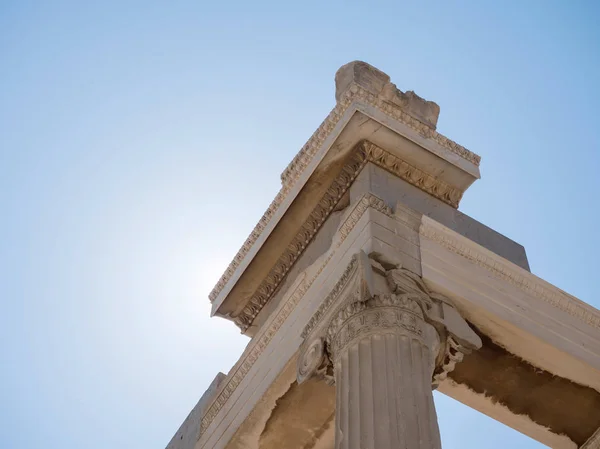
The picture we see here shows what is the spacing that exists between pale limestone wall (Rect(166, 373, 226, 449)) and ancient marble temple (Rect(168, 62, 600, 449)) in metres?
0.05

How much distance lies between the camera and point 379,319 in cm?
1155

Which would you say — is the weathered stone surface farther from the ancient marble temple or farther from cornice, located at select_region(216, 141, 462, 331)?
cornice, located at select_region(216, 141, 462, 331)

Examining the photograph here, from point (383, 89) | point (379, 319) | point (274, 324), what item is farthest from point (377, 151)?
point (379, 319)

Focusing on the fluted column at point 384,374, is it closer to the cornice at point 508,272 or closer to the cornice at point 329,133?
the cornice at point 508,272

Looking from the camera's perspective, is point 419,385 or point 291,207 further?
point 291,207

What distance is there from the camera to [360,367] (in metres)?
11.1

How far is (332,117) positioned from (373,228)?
281 cm

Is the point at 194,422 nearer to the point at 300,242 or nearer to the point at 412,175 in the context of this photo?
the point at 300,242

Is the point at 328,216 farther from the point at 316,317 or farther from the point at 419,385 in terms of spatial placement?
the point at 419,385

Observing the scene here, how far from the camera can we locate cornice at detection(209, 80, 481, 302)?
1495 centimetres

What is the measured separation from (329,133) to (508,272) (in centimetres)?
349

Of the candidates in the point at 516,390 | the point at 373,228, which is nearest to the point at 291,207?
the point at 373,228

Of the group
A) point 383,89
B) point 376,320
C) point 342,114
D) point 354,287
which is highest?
point 383,89

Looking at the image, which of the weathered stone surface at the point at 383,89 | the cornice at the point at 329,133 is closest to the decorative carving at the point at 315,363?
the cornice at the point at 329,133
